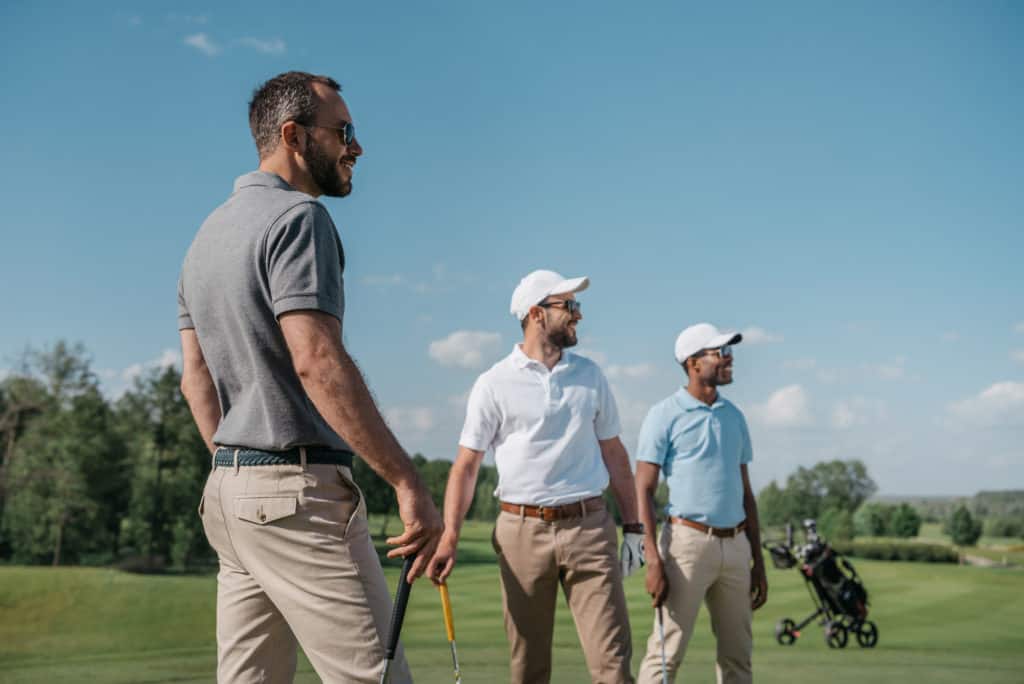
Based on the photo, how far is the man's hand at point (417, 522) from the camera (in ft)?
7.70

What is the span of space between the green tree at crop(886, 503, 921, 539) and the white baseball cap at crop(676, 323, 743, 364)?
28525 millimetres

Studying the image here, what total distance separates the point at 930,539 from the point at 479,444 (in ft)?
94.8

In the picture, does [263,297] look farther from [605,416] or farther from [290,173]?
[605,416]

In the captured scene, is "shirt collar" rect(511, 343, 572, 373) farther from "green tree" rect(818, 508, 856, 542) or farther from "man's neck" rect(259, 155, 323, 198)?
"green tree" rect(818, 508, 856, 542)

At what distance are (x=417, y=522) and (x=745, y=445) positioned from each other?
417 cm

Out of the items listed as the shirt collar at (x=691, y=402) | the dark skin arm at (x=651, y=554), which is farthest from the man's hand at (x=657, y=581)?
the shirt collar at (x=691, y=402)

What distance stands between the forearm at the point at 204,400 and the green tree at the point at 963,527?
3193 cm

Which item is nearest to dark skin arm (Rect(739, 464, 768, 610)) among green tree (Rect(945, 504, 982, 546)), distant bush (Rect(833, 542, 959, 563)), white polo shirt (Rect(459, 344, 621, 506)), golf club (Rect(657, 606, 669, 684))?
golf club (Rect(657, 606, 669, 684))

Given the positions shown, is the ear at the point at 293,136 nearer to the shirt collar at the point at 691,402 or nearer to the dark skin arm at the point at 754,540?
the shirt collar at the point at 691,402

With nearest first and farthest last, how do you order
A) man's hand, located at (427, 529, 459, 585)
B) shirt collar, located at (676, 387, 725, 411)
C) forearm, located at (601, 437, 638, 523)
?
man's hand, located at (427, 529, 459, 585), forearm, located at (601, 437, 638, 523), shirt collar, located at (676, 387, 725, 411)

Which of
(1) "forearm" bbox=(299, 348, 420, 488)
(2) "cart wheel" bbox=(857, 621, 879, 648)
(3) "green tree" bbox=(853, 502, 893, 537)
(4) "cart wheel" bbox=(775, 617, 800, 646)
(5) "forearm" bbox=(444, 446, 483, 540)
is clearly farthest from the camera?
(3) "green tree" bbox=(853, 502, 893, 537)

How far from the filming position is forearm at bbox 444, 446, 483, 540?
4973 millimetres

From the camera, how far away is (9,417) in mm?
43531

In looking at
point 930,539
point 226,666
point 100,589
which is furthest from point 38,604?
point 930,539
